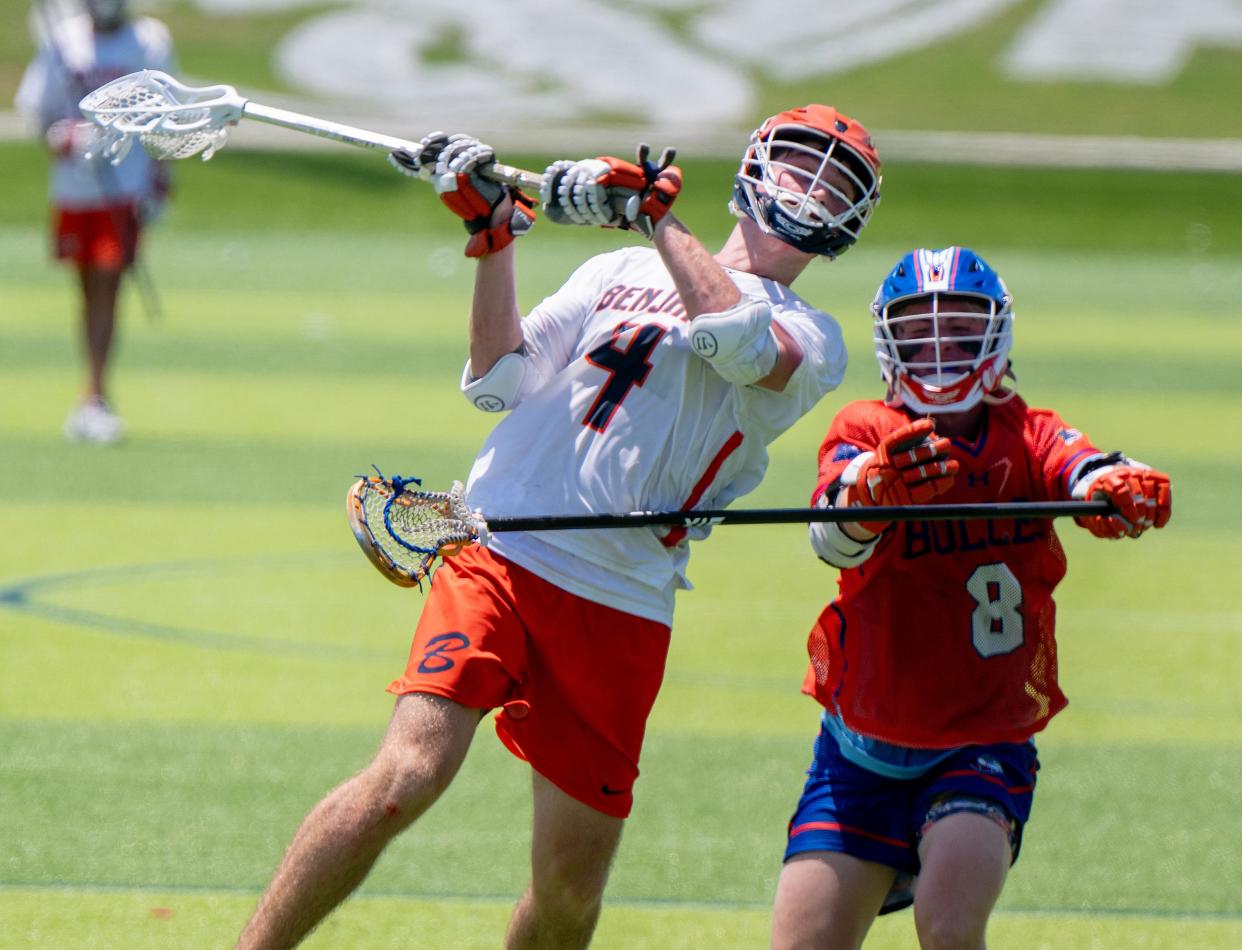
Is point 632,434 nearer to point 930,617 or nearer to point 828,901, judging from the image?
point 930,617

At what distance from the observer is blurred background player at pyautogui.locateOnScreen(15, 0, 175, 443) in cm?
1348

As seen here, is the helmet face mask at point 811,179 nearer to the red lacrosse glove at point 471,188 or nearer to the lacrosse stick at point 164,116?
the red lacrosse glove at point 471,188

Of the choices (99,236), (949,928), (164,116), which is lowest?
(949,928)

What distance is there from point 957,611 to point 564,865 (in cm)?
110

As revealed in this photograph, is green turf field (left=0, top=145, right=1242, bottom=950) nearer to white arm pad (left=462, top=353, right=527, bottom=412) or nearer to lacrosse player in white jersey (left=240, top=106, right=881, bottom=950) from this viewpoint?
lacrosse player in white jersey (left=240, top=106, right=881, bottom=950)

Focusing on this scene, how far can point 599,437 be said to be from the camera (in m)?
4.93

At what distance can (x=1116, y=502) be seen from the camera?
4547 mm

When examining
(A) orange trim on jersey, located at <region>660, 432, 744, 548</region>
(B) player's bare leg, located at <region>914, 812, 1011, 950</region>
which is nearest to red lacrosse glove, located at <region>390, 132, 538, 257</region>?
(A) orange trim on jersey, located at <region>660, 432, 744, 548</region>

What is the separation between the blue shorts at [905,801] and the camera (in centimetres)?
452

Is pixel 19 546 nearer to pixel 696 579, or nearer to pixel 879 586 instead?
pixel 696 579

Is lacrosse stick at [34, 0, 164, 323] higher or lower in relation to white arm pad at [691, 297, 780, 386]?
higher

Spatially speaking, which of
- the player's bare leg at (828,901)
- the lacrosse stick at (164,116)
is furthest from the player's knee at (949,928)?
the lacrosse stick at (164,116)

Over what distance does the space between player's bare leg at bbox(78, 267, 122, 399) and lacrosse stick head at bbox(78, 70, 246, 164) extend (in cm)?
782

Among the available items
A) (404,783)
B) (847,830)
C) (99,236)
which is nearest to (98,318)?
(99,236)
